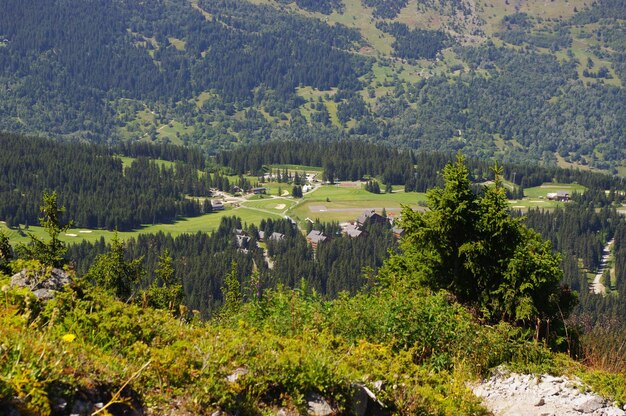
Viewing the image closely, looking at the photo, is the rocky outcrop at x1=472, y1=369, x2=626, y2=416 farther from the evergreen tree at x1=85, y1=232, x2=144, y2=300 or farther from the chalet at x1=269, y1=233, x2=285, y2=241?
the chalet at x1=269, y1=233, x2=285, y2=241

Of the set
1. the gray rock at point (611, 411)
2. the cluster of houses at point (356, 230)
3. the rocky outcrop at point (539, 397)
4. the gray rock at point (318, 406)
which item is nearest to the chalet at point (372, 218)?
the cluster of houses at point (356, 230)

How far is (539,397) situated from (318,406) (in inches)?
192

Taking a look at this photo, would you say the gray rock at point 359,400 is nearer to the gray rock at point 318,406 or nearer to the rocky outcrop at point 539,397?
the gray rock at point 318,406

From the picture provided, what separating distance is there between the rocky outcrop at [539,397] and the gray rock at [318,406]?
3.82 metres

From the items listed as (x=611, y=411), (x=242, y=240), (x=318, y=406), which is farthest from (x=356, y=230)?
(x=318, y=406)

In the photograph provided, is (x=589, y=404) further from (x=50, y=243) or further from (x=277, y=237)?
(x=277, y=237)

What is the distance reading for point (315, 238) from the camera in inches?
6777

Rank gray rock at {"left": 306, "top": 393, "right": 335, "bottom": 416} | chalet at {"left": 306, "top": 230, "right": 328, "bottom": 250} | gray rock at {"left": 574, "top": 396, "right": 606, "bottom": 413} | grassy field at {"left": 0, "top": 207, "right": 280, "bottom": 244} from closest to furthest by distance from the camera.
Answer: gray rock at {"left": 306, "top": 393, "right": 335, "bottom": 416}, gray rock at {"left": 574, "top": 396, "right": 606, "bottom": 413}, chalet at {"left": 306, "top": 230, "right": 328, "bottom": 250}, grassy field at {"left": 0, "top": 207, "right": 280, "bottom": 244}

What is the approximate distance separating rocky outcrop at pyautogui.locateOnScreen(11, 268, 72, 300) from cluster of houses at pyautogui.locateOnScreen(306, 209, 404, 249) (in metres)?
155

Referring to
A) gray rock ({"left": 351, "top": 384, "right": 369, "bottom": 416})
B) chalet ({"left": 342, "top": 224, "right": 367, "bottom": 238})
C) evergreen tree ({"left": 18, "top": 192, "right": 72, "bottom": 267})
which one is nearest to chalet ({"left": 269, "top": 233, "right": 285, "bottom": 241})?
chalet ({"left": 342, "top": 224, "right": 367, "bottom": 238})

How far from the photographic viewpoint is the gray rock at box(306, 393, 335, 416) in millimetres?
9688

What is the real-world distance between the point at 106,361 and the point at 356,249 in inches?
6018

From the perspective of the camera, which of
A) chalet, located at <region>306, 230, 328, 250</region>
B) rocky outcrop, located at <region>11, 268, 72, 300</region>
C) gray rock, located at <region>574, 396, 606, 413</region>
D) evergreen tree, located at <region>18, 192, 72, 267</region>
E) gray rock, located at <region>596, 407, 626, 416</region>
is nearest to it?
rocky outcrop, located at <region>11, 268, 72, 300</region>

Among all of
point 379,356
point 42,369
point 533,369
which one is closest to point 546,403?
point 533,369
